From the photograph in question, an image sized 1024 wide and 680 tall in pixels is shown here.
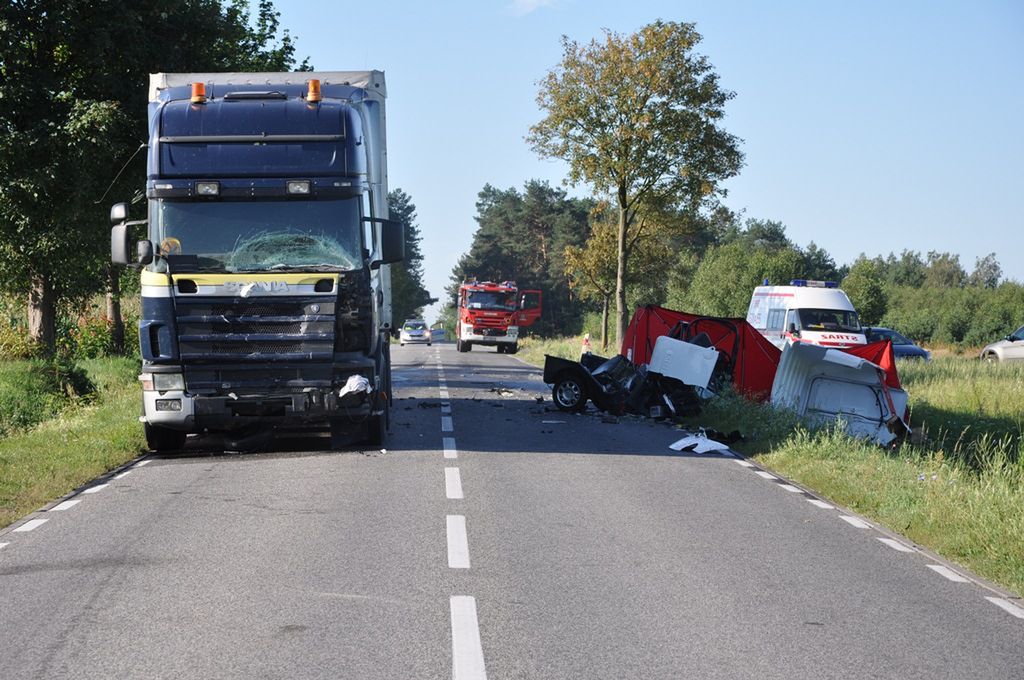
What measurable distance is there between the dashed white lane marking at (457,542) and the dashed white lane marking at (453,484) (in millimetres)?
1138

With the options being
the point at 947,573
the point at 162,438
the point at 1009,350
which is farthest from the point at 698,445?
the point at 1009,350

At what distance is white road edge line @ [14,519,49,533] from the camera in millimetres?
9215

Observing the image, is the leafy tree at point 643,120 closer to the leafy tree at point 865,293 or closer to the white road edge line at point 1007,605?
the white road edge line at point 1007,605

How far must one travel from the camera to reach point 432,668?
556 centimetres

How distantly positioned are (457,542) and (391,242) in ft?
18.6

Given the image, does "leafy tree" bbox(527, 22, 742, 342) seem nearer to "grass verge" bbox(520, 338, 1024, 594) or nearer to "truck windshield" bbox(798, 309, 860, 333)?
"truck windshield" bbox(798, 309, 860, 333)

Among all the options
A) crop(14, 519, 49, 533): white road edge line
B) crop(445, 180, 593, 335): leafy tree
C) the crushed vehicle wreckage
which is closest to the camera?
crop(14, 519, 49, 533): white road edge line

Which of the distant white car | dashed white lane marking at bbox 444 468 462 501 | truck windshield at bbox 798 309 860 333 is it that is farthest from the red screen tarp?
the distant white car

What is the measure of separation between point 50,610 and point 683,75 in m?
32.6

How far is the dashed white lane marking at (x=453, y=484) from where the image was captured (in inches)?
429

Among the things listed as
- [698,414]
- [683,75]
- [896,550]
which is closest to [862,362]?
[698,414]

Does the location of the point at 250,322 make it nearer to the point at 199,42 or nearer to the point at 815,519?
the point at 815,519

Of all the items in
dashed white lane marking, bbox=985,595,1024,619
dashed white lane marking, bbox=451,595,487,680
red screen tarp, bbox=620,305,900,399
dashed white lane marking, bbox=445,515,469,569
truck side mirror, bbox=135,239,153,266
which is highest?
truck side mirror, bbox=135,239,153,266

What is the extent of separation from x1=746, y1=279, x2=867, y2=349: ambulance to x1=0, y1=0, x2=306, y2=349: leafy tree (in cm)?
1712
